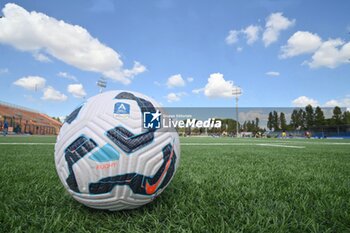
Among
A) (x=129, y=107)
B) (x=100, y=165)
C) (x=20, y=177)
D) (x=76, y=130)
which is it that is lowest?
(x=20, y=177)

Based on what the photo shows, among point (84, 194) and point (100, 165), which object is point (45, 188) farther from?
point (100, 165)

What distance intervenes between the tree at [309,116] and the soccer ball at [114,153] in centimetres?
8227

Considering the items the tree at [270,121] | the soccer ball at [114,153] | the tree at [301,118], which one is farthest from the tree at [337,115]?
the soccer ball at [114,153]

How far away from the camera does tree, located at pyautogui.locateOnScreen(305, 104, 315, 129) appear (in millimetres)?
73562

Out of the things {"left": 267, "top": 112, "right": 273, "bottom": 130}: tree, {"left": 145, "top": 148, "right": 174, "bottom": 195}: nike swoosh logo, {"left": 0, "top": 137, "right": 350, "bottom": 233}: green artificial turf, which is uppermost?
{"left": 267, "top": 112, "right": 273, "bottom": 130}: tree

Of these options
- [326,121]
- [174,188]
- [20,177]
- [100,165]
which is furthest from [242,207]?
[326,121]

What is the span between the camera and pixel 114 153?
165 centimetres

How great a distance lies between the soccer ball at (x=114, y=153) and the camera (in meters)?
1.66

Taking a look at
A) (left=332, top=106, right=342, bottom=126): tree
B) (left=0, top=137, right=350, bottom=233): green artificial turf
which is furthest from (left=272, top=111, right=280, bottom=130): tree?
(left=0, top=137, right=350, bottom=233): green artificial turf

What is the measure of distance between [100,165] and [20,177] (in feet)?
7.50

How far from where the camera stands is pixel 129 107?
1819mm

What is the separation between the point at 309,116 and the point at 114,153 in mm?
→ 84386

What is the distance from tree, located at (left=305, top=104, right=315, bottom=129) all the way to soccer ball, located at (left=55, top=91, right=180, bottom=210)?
82270mm

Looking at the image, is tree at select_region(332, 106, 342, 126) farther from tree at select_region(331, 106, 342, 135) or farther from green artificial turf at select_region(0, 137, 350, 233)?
green artificial turf at select_region(0, 137, 350, 233)
